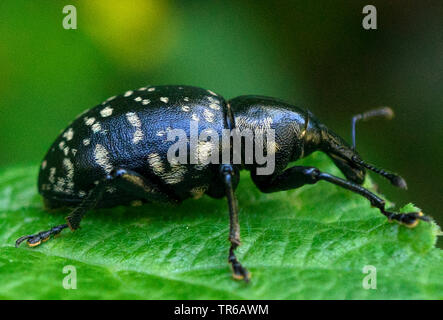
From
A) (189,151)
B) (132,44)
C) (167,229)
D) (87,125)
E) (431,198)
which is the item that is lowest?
(431,198)

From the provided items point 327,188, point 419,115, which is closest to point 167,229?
point 327,188

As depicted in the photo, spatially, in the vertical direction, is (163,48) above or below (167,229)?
above

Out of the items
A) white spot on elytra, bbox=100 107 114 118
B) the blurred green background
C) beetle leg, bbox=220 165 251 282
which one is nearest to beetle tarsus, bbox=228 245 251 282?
beetle leg, bbox=220 165 251 282

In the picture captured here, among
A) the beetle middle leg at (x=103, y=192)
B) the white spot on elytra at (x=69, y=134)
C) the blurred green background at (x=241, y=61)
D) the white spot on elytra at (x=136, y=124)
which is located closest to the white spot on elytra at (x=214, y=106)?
the white spot on elytra at (x=136, y=124)

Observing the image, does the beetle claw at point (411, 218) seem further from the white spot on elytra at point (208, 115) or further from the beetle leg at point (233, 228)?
the white spot on elytra at point (208, 115)

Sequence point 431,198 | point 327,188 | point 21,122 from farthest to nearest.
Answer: point 21,122
point 431,198
point 327,188

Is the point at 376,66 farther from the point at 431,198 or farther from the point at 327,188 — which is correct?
the point at 327,188

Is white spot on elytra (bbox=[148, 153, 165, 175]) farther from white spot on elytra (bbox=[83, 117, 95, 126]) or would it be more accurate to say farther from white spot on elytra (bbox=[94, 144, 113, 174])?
white spot on elytra (bbox=[83, 117, 95, 126])
